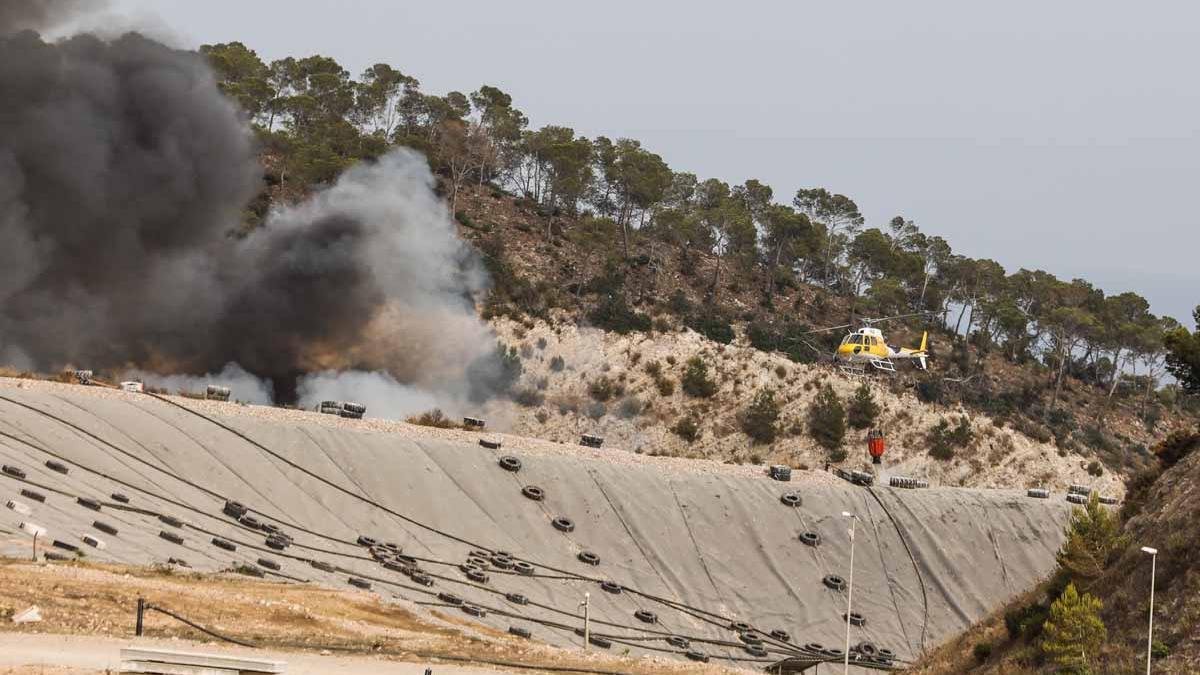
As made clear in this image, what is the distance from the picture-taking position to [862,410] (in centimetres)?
10319

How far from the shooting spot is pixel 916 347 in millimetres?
121750

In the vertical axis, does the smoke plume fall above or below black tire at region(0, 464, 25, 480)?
above

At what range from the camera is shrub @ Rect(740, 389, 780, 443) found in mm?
100688

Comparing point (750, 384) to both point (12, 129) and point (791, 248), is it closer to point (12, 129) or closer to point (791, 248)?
point (791, 248)

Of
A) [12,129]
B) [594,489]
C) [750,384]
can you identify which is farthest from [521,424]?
[12,129]

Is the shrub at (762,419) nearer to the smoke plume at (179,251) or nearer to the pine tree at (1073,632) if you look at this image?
the smoke plume at (179,251)

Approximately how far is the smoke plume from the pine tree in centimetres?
6348

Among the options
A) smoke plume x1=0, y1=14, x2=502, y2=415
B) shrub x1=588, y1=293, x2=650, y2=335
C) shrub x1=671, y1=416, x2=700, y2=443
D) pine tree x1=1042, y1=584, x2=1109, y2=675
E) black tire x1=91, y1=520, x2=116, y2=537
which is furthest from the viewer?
shrub x1=588, y1=293, x2=650, y2=335

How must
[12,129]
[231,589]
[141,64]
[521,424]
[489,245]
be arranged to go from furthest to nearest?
[489,245] → [521,424] → [141,64] → [12,129] → [231,589]

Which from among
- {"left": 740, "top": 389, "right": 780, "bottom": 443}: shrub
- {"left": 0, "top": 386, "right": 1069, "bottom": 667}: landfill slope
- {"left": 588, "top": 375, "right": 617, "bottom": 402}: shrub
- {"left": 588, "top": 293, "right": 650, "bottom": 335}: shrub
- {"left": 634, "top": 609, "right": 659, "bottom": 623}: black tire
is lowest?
{"left": 634, "top": 609, "right": 659, "bottom": 623}: black tire

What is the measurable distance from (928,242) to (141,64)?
3069 inches

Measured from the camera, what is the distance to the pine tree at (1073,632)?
1367 inches

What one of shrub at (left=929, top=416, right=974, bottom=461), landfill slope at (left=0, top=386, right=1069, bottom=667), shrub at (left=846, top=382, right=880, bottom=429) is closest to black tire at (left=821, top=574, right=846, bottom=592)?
landfill slope at (left=0, top=386, right=1069, bottom=667)

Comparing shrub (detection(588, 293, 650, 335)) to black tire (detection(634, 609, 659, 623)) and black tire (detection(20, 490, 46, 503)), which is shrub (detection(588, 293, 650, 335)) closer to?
black tire (detection(634, 609, 659, 623))
